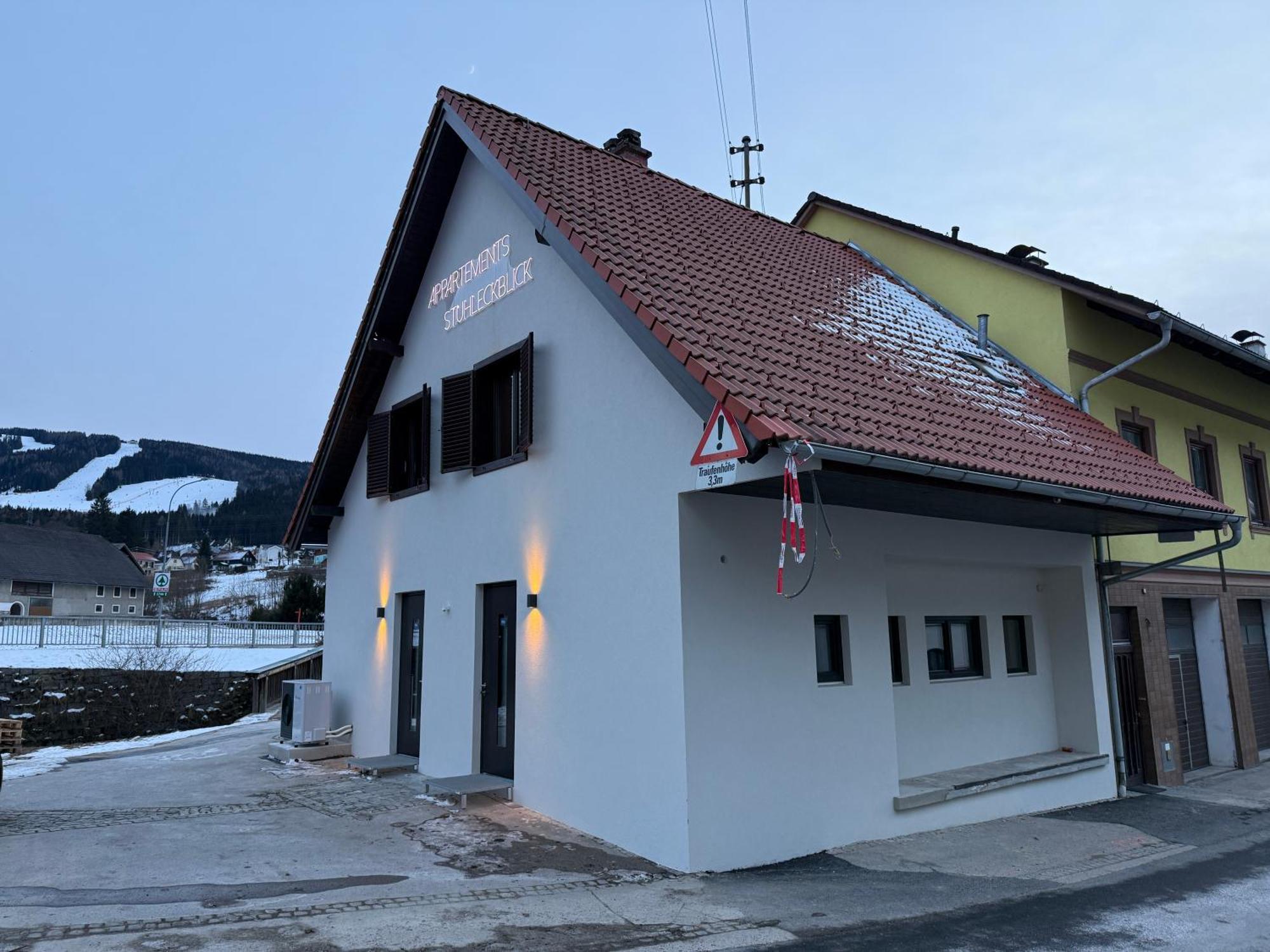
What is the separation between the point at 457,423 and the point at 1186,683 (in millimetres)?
11934

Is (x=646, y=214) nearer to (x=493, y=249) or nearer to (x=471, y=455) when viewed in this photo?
(x=493, y=249)

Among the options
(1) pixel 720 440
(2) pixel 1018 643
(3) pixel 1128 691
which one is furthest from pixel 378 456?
(3) pixel 1128 691

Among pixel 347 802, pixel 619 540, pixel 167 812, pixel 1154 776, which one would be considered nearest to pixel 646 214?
pixel 619 540

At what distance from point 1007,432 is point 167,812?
9.82 m

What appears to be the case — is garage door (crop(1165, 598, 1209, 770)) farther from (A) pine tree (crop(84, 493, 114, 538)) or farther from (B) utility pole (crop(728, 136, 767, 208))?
(A) pine tree (crop(84, 493, 114, 538))

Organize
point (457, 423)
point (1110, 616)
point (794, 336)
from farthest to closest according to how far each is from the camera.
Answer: point (1110, 616)
point (457, 423)
point (794, 336)

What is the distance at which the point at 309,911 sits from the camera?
5.95 metres

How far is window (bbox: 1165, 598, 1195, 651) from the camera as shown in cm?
1391

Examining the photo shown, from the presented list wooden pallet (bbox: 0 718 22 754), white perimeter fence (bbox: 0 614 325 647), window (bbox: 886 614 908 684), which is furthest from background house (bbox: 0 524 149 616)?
window (bbox: 886 614 908 684)

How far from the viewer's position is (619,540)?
324 inches

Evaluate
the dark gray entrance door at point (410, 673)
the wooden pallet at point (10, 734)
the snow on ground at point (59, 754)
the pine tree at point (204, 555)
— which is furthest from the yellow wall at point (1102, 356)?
the pine tree at point (204, 555)

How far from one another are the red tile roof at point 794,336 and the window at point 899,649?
8.07ft

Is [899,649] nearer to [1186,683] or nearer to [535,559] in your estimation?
[535,559]

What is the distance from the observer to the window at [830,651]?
27.8ft
